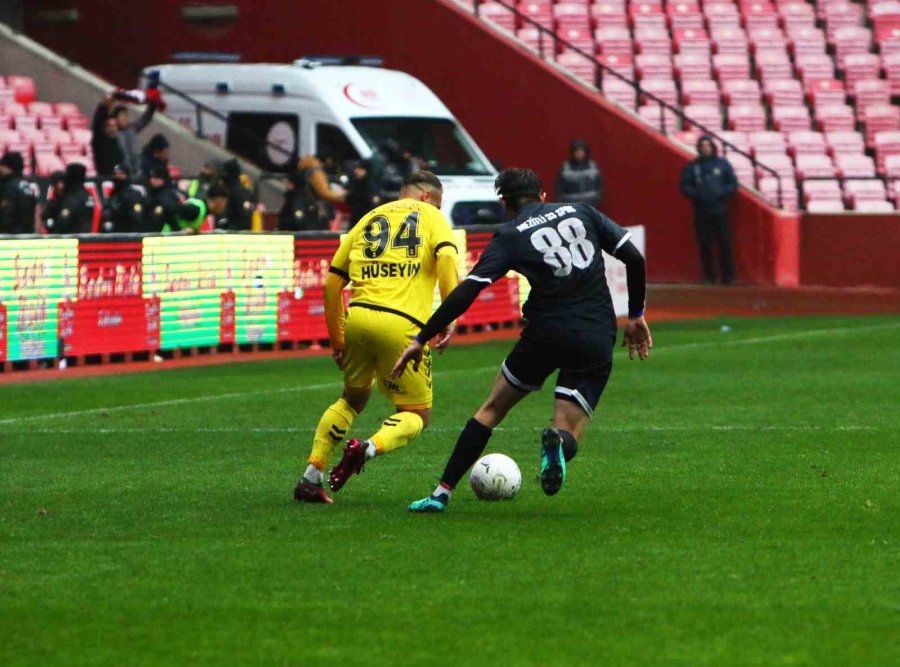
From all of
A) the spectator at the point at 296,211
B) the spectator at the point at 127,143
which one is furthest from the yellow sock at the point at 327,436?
the spectator at the point at 127,143

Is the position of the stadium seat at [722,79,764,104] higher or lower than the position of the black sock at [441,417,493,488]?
higher

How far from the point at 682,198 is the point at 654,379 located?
41.2ft

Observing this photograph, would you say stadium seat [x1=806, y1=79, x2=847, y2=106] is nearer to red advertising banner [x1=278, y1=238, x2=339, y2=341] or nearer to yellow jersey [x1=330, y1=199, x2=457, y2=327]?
red advertising banner [x1=278, y1=238, x2=339, y2=341]

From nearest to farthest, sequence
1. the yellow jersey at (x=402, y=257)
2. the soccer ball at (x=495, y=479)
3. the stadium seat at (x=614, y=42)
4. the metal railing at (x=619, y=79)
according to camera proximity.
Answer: the soccer ball at (x=495, y=479), the yellow jersey at (x=402, y=257), the metal railing at (x=619, y=79), the stadium seat at (x=614, y=42)

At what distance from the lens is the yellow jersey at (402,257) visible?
1048cm

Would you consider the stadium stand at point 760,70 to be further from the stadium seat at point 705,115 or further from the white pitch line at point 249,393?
the white pitch line at point 249,393

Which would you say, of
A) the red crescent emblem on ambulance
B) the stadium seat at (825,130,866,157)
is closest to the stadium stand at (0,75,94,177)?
the red crescent emblem on ambulance

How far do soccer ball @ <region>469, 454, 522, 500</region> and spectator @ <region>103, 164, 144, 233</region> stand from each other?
12.0m

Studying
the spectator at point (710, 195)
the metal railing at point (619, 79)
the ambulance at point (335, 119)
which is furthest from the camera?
the metal railing at point (619, 79)

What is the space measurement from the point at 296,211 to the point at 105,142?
9.70 feet

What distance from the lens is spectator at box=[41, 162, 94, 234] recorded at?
21.2 meters

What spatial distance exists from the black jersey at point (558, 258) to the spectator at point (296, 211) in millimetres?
13851

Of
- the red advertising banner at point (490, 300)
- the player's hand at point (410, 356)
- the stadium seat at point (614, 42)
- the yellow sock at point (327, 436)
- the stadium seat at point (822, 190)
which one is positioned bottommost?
the red advertising banner at point (490, 300)

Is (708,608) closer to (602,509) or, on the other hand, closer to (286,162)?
(602,509)
